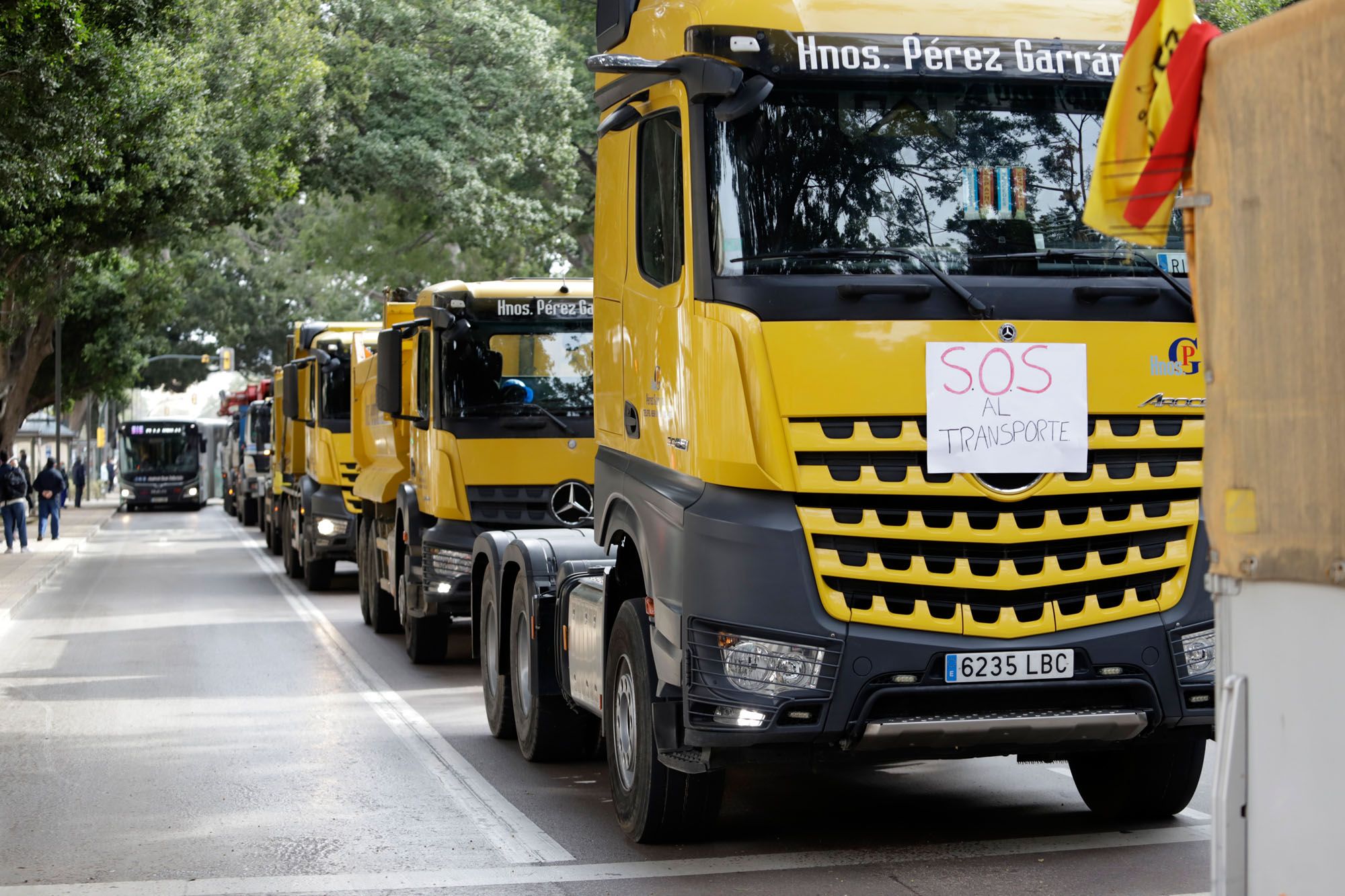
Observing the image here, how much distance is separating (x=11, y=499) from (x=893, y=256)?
91.1 ft

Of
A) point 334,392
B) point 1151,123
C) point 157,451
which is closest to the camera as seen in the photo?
point 1151,123

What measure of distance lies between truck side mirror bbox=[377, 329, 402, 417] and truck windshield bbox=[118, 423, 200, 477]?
163ft

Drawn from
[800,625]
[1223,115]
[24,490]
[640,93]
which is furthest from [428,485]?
[24,490]

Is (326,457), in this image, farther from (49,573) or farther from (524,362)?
(524,362)

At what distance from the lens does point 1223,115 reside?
12.7 feet

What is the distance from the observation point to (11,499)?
31375mm

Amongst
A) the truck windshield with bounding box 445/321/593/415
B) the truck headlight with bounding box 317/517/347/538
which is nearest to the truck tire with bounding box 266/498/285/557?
the truck headlight with bounding box 317/517/347/538

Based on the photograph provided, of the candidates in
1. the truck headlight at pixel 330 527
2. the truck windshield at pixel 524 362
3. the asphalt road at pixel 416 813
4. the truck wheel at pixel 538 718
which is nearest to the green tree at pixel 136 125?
the truck headlight at pixel 330 527

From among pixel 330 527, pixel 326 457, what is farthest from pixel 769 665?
pixel 326 457

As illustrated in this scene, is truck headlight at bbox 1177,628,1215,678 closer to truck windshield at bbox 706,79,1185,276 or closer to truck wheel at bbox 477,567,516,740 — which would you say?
truck windshield at bbox 706,79,1185,276

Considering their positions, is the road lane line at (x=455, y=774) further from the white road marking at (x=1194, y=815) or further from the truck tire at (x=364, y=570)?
the white road marking at (x=1194, y=815)

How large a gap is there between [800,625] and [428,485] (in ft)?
27.5

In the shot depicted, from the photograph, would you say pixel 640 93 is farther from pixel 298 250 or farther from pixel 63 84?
pixel 298 250

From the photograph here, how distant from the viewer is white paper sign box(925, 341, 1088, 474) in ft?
21.7
